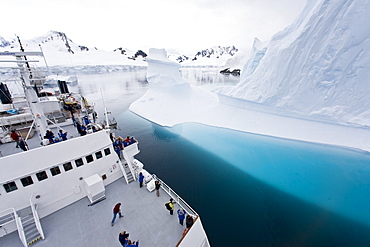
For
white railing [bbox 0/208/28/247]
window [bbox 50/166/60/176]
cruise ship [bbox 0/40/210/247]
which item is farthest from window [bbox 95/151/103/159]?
white railing [bbox 0/208/28/247]

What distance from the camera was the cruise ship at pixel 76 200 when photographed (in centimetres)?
596

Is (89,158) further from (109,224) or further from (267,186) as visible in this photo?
(267,186)

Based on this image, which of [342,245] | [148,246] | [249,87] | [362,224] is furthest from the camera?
[249,87]

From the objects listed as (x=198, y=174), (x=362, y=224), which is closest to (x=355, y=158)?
(x=362, y=224)

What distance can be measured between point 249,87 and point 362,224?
47.7 feet

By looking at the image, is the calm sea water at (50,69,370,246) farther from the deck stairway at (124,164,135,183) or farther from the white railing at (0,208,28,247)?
the white railing at (0,208,28,247)

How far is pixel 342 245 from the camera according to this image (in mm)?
7465

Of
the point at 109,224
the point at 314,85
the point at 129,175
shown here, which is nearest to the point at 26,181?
the point at 109,224

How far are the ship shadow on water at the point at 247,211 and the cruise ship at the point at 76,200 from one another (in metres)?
2.54

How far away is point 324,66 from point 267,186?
12.8m

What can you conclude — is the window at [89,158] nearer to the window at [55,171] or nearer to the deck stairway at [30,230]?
the window at [55,171]

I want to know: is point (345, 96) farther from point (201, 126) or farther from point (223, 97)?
point (201, 126)

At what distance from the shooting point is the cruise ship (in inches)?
235

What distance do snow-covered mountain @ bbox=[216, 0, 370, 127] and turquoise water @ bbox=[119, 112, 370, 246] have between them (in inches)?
154
